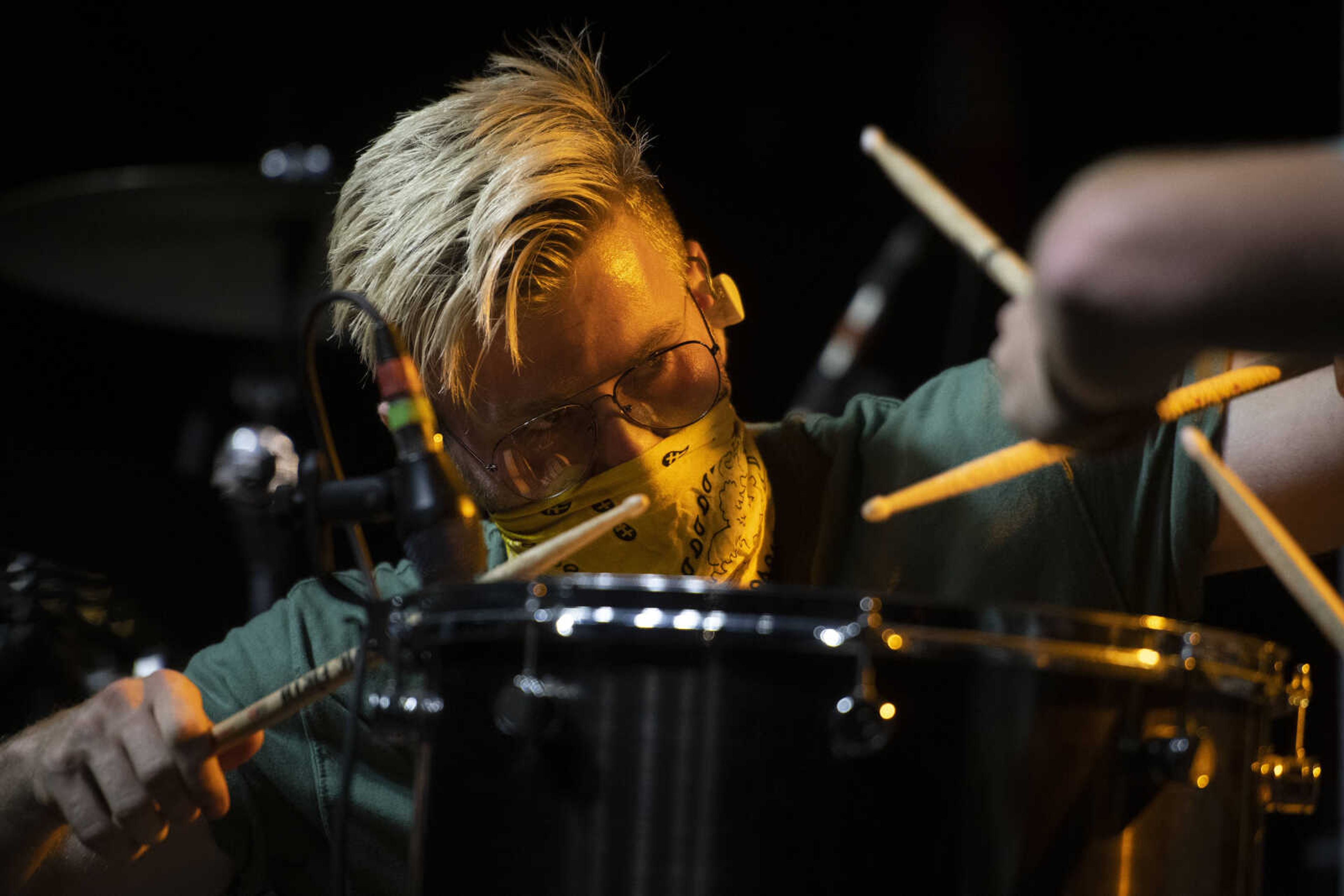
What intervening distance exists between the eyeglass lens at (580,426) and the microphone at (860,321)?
1.03 meters

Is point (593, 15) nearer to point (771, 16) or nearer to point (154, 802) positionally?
point (771, 16)

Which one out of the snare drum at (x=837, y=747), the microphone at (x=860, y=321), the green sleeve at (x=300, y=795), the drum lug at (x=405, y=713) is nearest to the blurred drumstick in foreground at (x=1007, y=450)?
the snare drum at (x=837, y=747)

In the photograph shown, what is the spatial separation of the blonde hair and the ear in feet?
0.10

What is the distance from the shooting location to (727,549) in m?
1.35

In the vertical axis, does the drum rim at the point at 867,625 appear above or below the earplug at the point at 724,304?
below

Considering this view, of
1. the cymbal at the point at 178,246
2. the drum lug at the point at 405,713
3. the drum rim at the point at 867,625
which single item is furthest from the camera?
the cymbal at the point at 178,246

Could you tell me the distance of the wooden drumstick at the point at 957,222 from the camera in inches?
32.0

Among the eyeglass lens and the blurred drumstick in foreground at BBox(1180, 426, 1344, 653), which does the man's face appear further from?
the blurred drumstick in foreground at BBox(1180, 426, 1344, 653)

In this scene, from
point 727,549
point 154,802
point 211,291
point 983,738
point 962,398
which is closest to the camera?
point 983,738

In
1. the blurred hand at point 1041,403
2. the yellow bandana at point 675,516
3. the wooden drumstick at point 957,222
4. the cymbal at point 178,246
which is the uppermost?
the cymbal at point 178,246

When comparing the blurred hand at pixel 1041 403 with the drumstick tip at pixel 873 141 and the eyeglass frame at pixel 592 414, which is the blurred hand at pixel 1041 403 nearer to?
the drumstick tip at pixel 873 141

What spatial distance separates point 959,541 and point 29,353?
208 centimetres

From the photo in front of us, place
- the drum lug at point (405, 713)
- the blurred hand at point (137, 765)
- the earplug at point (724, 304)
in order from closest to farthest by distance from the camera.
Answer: the drum lug at point (405, 713) → the blurred hand at point (137, 765) → the earplug at point (724, 304)

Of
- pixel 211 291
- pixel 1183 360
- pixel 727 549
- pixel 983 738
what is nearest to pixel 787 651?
pixel 983 738
